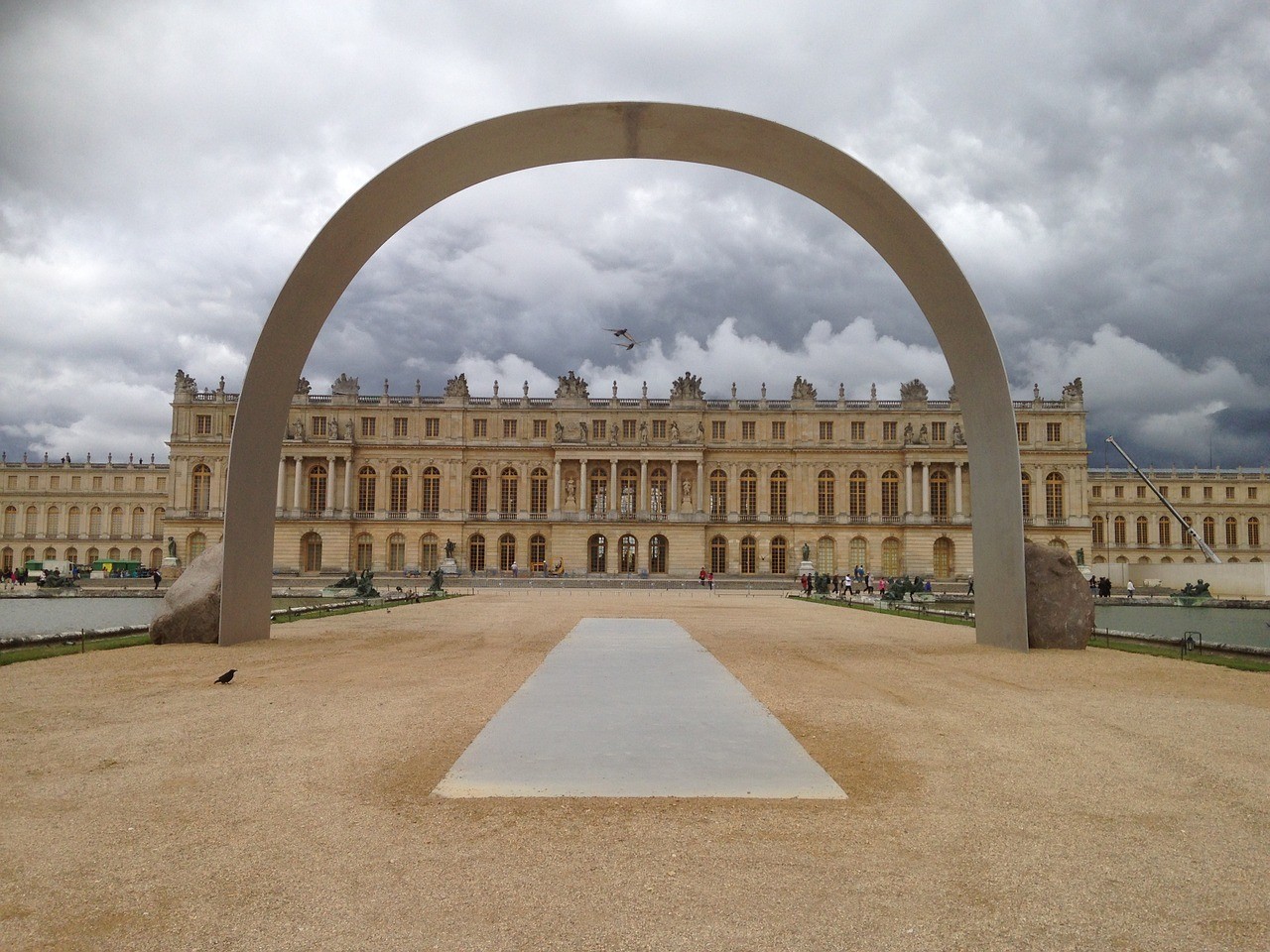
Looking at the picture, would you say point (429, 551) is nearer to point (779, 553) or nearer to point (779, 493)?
point (779, 553)

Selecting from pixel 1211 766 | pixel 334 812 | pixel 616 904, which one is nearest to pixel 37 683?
pixel 334 812

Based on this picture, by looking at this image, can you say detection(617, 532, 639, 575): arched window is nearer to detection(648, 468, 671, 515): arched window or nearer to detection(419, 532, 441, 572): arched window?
detection(648, 468, 671, 515): arched window

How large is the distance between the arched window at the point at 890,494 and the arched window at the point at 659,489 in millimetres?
15245

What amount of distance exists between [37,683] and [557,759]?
25.0ft

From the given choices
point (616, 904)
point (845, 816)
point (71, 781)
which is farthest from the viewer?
point (71, 781)

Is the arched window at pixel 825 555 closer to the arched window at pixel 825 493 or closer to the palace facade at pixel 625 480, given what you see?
the palace facade at pixel 625 480

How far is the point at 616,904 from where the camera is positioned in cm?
402

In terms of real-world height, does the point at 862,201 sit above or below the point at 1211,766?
above

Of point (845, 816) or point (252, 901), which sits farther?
point (845, 816)

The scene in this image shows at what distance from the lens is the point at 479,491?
200 feet

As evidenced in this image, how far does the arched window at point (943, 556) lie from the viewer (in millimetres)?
59250

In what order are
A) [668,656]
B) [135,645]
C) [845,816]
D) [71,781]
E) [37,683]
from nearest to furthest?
1. [845,816]
2. [71,781]
3. [37,683]
4. [668,656]
5. [135,645]

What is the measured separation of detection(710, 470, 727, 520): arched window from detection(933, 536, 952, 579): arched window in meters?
15.0

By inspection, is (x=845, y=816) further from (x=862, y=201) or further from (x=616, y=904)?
(x=862, y=201)
